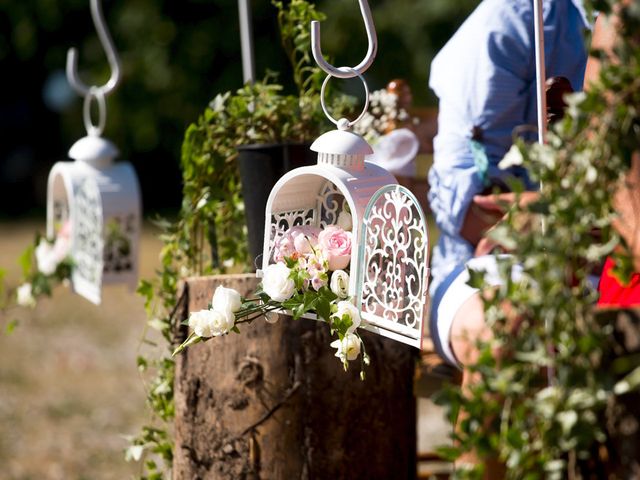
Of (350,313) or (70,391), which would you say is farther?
(70,391)

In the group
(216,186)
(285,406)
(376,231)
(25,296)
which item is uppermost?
(216,186)

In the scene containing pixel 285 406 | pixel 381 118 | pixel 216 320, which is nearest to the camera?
pixel 216 320

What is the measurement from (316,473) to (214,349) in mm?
344

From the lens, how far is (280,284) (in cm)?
186

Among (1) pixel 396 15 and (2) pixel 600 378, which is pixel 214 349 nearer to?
(2) pixel 600 378

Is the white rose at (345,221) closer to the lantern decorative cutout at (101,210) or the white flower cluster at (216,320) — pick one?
the white flower cluster at (216,320)

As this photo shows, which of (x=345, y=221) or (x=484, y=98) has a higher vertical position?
(x=484, y=98)

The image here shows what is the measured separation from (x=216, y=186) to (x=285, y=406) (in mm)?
689

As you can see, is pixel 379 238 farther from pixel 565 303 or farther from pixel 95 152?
pixel 95 152

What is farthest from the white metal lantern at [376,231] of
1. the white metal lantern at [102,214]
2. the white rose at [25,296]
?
the white rose at [25,296]

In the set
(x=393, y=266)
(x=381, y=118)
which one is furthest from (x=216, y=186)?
(x=393, y=266)

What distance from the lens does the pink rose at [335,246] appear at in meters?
1.91

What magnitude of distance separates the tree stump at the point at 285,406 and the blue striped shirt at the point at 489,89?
320mm

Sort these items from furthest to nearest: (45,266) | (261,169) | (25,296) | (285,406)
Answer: (25,296), (45,266), (261,169), (285,406)
